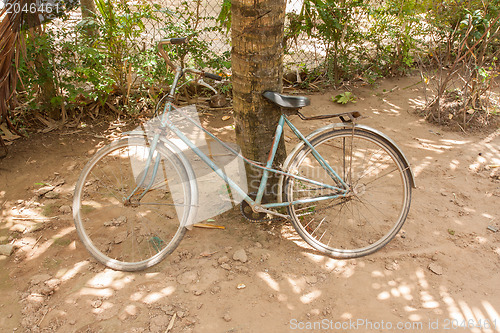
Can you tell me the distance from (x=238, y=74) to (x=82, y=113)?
278 cm

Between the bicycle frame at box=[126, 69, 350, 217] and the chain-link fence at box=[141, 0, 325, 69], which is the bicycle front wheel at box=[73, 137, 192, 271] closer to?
the bicycle frame at box=[126, 69, 350, 217]

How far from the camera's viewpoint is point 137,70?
423 cm

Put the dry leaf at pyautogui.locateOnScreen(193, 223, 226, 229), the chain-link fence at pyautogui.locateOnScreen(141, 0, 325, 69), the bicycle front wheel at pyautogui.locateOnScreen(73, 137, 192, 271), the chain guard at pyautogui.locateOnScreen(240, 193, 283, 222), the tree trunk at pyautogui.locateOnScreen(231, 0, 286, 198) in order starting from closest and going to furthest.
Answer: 1. the tree trunk at pyautogui.locateOnScreen(231, 0, 286, 198)
2. the bicycle front wheel at pyautogui.locateOnScreen(73, 137, 192, 271)
3. the chain guard at pyautogui.locateOnScreen(240, 193, 283, 222)
4. the dry leaf at pyautogui.locateOnScreen(193, 223, 226, 229)
5. the chain-link fence at pyautogui.locateOnScreen(141, 0, 325, 69)

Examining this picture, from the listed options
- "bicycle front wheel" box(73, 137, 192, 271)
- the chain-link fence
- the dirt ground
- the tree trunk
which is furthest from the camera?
the chain-link fence

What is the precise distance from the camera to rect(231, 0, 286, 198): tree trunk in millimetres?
2471

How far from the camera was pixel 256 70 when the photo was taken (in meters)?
2.59

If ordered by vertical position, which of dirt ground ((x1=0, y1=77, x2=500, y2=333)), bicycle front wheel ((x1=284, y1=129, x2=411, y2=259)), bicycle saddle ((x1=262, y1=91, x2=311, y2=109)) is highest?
bicycle saddle ((x1=262, y1=91, x2=311, y2=109))

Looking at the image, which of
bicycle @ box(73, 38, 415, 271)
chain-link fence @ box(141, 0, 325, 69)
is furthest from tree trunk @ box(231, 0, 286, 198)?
chain-link fence @ box(141, 0, 325, 69)

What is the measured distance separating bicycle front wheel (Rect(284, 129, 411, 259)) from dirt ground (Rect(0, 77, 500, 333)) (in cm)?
14

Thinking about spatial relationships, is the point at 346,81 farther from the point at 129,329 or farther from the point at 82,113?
the point at 129,329

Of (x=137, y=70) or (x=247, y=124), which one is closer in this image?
(x=247, y=124)

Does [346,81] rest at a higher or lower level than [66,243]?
higher

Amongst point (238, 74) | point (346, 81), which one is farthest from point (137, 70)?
point (346, 81)

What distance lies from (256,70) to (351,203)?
147cm
